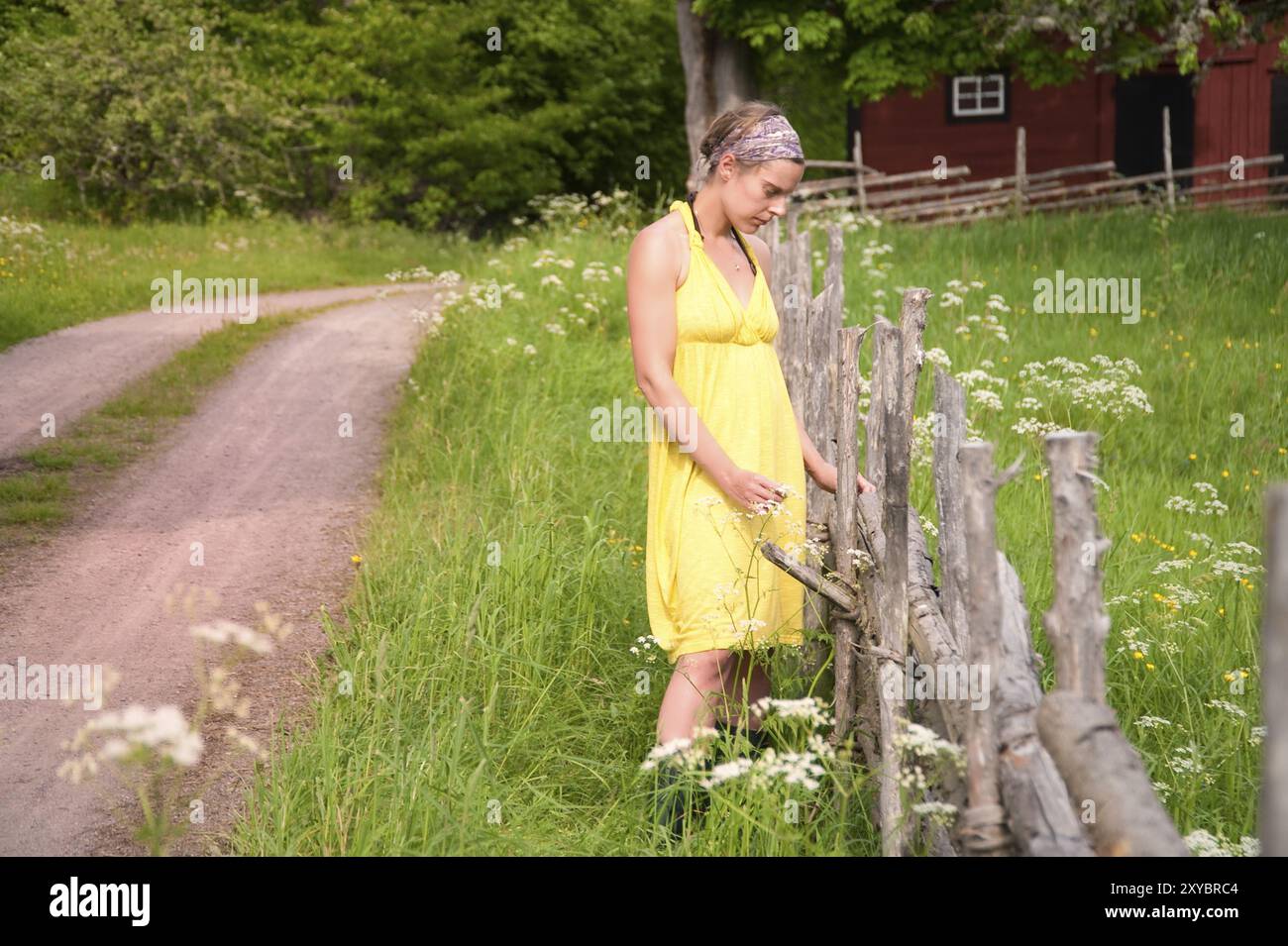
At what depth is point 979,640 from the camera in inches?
95.6

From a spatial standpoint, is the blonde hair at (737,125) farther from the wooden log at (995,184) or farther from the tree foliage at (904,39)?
the tree foliage at (904,39)

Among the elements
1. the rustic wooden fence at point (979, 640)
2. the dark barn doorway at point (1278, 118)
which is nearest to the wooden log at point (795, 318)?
the rustic wooden fence at point (979, 640)

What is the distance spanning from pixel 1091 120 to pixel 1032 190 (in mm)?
2249

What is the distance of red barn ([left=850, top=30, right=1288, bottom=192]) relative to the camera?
816 inches

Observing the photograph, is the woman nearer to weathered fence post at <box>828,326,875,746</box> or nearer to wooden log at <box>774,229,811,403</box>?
weathered fence post at <box>828,326,875,746</box>

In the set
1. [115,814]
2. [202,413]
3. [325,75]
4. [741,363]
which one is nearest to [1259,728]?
[741,363]

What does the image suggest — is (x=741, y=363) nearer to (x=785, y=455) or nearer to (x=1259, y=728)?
(x=785, y=455)

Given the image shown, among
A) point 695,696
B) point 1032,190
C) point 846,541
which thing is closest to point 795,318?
point 846,541

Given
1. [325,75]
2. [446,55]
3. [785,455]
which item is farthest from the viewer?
[325,75]

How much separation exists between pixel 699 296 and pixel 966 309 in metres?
7.62

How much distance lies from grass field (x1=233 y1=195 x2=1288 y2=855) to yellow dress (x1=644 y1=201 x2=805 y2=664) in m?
0.45

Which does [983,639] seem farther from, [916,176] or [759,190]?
[916,176]

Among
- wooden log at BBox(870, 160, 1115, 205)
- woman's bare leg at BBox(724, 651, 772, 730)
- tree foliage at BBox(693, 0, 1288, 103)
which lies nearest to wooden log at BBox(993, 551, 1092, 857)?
woman's bare leg at BBox(724, 651, 772, 730)
